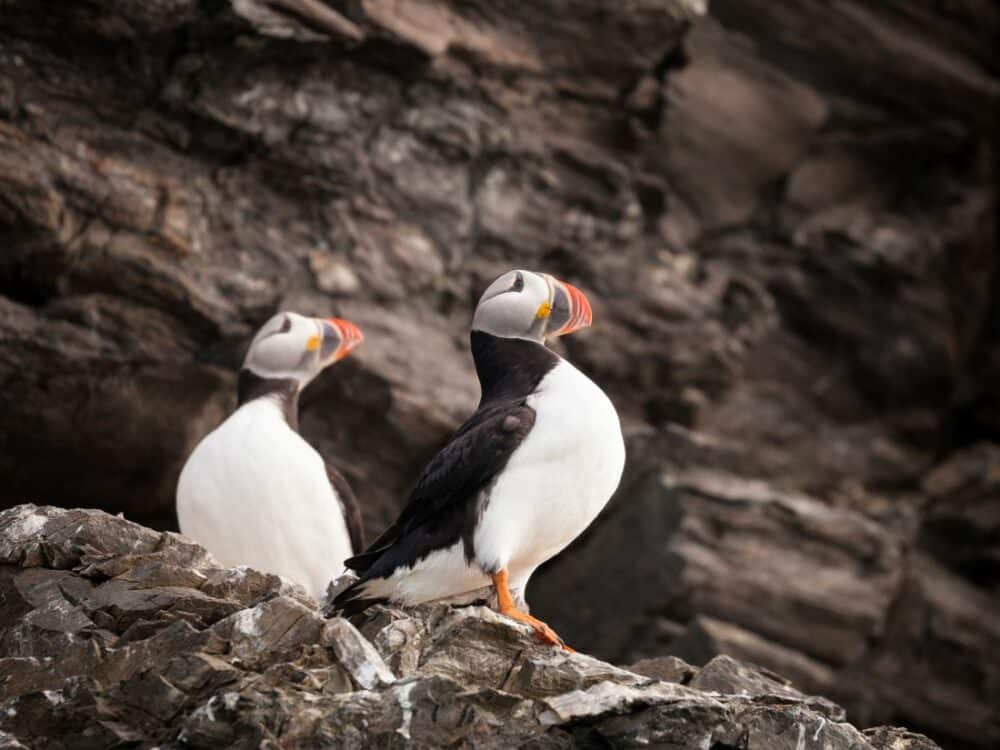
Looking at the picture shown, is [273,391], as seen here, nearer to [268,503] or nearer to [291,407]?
[291,407]

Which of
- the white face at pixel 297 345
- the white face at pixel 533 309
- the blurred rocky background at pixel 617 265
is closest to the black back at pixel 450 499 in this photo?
the white face at pixel 533 309

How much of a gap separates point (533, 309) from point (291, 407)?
6.50 feet

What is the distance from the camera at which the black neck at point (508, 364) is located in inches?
248

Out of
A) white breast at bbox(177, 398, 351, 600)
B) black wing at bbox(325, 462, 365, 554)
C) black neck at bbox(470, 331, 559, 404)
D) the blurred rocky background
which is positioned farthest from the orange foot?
the blurred rocky background

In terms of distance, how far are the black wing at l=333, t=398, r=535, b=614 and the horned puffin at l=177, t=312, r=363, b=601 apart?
146cm

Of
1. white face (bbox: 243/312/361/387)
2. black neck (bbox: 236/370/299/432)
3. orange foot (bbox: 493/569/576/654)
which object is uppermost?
orange foot (bbox: 493/569/576/654)

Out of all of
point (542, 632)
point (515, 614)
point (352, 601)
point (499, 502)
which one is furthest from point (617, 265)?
point (542, 632)

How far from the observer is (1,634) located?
5.46m

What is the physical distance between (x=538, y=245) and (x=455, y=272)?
69 centimetres

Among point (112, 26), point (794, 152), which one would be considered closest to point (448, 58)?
point (112, 26)

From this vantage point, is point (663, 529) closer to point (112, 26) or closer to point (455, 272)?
point (455, 272)

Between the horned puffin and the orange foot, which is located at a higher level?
the orange foot

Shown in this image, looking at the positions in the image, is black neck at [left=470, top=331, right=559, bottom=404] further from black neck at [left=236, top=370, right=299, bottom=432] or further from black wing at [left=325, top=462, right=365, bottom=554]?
black neck at [left=236, top=370, right=299, bottom=432]

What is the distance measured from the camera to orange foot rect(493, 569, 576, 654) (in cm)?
540
